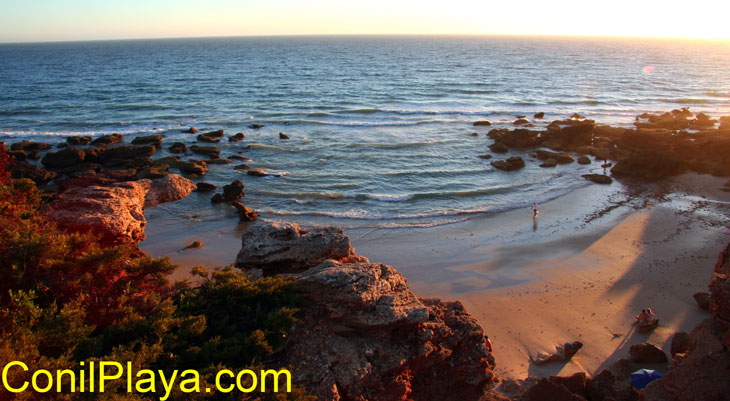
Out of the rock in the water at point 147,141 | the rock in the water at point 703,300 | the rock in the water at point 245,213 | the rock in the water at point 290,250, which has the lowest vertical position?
the rock in the water at point 703,300

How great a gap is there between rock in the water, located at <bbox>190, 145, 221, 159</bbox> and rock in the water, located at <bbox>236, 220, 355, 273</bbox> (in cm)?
2254

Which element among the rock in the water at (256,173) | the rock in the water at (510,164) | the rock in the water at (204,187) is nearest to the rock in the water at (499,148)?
the rock in the water at (510,164)

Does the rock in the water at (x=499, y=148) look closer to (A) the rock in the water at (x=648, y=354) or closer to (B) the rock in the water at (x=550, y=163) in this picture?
(B) the rock in the water at (x=550, y=163)

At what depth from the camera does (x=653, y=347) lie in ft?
32.1

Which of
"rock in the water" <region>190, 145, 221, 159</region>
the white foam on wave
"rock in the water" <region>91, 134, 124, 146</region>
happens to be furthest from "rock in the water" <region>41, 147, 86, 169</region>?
the white foam on wave

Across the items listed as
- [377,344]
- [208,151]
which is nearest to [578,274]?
[377,344]

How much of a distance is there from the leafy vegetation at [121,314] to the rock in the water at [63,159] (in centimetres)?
2198

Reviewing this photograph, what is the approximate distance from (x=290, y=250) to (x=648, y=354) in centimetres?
842

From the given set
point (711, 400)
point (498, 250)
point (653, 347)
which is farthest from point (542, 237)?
point (711, 400)

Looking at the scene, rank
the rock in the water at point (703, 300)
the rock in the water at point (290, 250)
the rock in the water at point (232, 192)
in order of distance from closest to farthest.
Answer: the rock in the water at point (290, 250), the rock in the water at point (703, 300), the rock in the water at point (232, 192)

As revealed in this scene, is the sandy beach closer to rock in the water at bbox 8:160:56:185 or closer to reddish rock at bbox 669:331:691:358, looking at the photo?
reddish rock at bbox 669:331:691:358

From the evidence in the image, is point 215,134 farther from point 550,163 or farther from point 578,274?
point 578,274

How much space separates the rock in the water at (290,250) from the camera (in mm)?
9164

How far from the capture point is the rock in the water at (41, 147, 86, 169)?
27.2 metres
